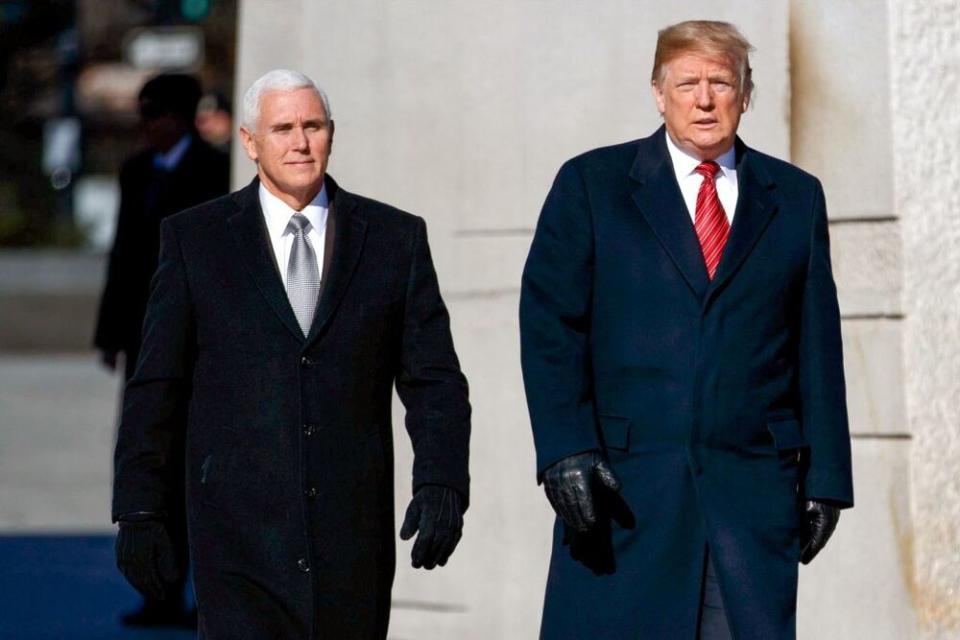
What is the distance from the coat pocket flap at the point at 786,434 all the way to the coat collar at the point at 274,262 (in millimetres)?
1010

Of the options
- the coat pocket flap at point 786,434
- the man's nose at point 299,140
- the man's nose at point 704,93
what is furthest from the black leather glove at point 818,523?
the man's nose at point 299,140

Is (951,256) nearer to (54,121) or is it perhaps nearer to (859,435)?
(859,435)

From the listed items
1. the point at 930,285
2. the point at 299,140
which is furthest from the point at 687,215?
the point at 930,285

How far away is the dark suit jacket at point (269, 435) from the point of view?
4.59 meters

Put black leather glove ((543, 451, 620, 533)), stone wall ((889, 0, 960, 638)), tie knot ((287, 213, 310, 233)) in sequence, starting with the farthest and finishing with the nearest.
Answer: stone wall ((889, 0, 960, 638))
tie knot ((287, 213, 310, 233))
black leather glove ((543, 451, 620, 533))

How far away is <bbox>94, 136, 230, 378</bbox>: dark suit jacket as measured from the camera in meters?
8.25

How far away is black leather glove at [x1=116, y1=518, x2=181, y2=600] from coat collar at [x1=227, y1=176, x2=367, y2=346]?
0.55 metres

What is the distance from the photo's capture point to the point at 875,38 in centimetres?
623

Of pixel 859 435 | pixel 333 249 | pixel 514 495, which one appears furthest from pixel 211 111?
pixel 333 249

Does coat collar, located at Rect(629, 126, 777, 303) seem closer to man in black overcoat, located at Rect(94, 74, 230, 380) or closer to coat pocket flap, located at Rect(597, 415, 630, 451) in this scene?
coat pocket flap, located at Rect(597, 415, 630, 451)

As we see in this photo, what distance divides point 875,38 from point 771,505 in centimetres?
208

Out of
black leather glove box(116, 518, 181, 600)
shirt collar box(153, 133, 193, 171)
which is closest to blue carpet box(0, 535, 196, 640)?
shirt collar box(153, 133, 193, 171)

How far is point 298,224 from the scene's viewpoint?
470cm

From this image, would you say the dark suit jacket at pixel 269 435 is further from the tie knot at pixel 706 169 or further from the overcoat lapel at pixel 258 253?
the tie knot at pixel 706 169
